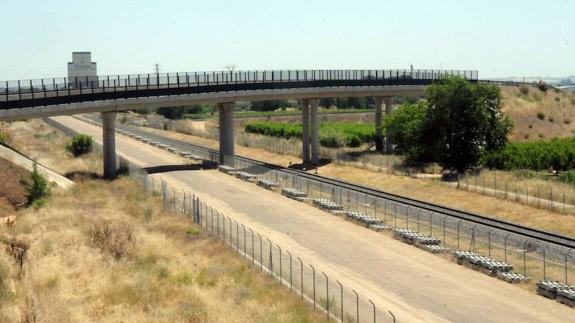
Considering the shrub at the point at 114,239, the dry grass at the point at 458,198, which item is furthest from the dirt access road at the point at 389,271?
the dry grass at the point at 458,198

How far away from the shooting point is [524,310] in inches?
1196

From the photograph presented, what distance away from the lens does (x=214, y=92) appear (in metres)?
80.3

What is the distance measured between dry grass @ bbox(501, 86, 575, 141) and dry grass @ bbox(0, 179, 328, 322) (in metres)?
81.3

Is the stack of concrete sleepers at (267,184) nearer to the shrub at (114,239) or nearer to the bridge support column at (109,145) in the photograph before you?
the bridge support column at (109,145)

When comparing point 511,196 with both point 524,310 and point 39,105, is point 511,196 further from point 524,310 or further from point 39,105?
point 39,105

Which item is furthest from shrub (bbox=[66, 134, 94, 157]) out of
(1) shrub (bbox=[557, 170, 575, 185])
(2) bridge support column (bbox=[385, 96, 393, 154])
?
(1) shrub (bbox=[557, 170, 575, 185])

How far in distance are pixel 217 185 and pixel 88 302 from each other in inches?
1561

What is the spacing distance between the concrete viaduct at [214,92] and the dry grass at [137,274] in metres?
17.3

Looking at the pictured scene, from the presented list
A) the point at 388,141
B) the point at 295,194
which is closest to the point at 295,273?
the point at 295,194

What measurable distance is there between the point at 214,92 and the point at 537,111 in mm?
72702

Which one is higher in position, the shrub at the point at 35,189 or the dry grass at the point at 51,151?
the shrub at the point at 35,189

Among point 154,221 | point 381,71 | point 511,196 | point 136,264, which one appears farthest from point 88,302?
point 381,71

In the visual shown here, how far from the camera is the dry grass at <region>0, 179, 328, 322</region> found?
93.5 ft

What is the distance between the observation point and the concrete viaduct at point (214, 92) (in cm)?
6469
